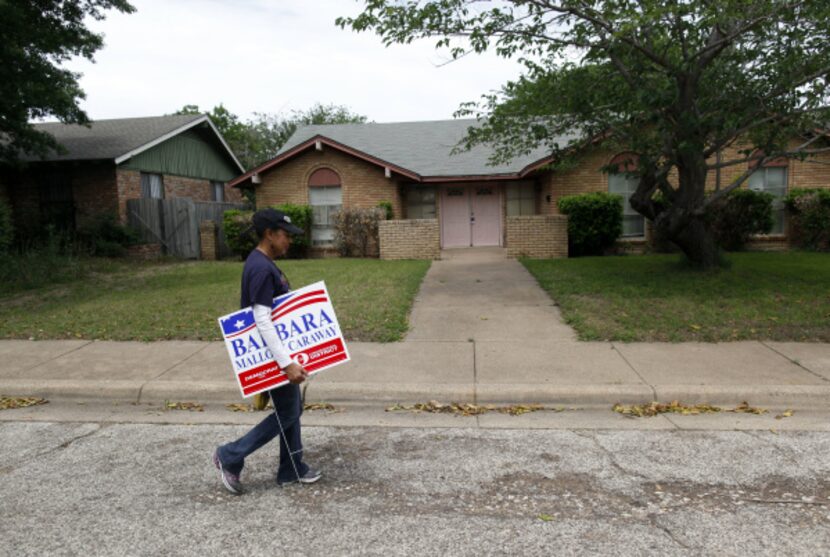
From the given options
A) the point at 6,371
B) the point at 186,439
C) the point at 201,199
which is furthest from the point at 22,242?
the point at 186,439

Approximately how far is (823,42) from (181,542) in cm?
1060

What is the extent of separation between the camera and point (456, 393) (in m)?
5.47

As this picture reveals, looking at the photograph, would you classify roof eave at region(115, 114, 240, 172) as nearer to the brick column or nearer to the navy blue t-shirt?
the brick column

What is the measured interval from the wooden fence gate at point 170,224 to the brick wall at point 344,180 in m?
2.39

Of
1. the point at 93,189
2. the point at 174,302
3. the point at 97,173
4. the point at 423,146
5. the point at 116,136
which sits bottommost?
the point at 174,302

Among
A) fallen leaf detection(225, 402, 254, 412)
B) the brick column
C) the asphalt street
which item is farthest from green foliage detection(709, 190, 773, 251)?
the brick column

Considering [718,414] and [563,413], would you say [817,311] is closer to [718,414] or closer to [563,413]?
[718,414]

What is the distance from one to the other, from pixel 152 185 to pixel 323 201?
6892 mm

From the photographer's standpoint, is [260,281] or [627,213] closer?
[260,281]

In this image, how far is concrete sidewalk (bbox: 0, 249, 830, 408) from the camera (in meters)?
5.42

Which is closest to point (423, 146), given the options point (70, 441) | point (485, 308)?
point (485, 308)

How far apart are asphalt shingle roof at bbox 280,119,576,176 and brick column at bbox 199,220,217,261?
11.4 feet

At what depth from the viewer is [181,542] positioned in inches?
121

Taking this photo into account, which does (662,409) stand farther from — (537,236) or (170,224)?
(170,224)
